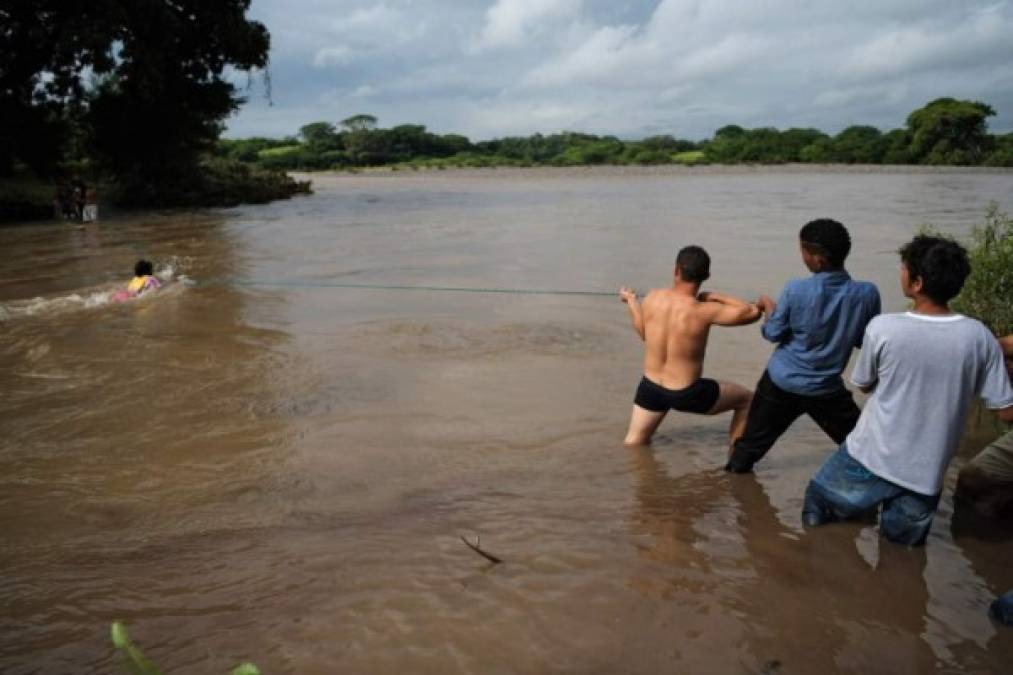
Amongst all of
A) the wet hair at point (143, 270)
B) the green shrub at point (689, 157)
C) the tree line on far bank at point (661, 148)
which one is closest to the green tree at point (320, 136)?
the tree line on far bank at point (661, 148)

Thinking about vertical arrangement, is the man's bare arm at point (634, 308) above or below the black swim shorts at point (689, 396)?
above

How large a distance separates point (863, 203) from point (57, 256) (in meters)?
23.9

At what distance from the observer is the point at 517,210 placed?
27.3m

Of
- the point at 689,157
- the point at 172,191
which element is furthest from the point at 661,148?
the point at 172,191

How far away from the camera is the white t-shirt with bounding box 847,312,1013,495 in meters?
3.23

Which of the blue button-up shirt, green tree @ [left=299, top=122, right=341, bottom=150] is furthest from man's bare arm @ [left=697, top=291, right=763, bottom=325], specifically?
green tree @ [left=299, top=122, right=341, bottom=150]

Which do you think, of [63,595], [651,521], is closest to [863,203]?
[651,521]

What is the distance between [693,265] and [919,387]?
1581mm

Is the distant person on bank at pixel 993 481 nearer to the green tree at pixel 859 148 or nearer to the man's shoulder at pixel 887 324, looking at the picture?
the man's shoulder at pixel 887 324

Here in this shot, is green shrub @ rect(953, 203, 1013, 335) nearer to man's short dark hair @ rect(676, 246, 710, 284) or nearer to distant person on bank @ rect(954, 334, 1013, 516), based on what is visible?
distant person on bank @ rect(954, 334, 1013, 516)

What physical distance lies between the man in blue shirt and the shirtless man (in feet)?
1.24

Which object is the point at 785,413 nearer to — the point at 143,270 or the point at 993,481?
the point at 993,481

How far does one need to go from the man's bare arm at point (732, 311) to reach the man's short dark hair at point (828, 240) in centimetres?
55

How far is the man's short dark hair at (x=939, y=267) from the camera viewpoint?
3.19 meters
